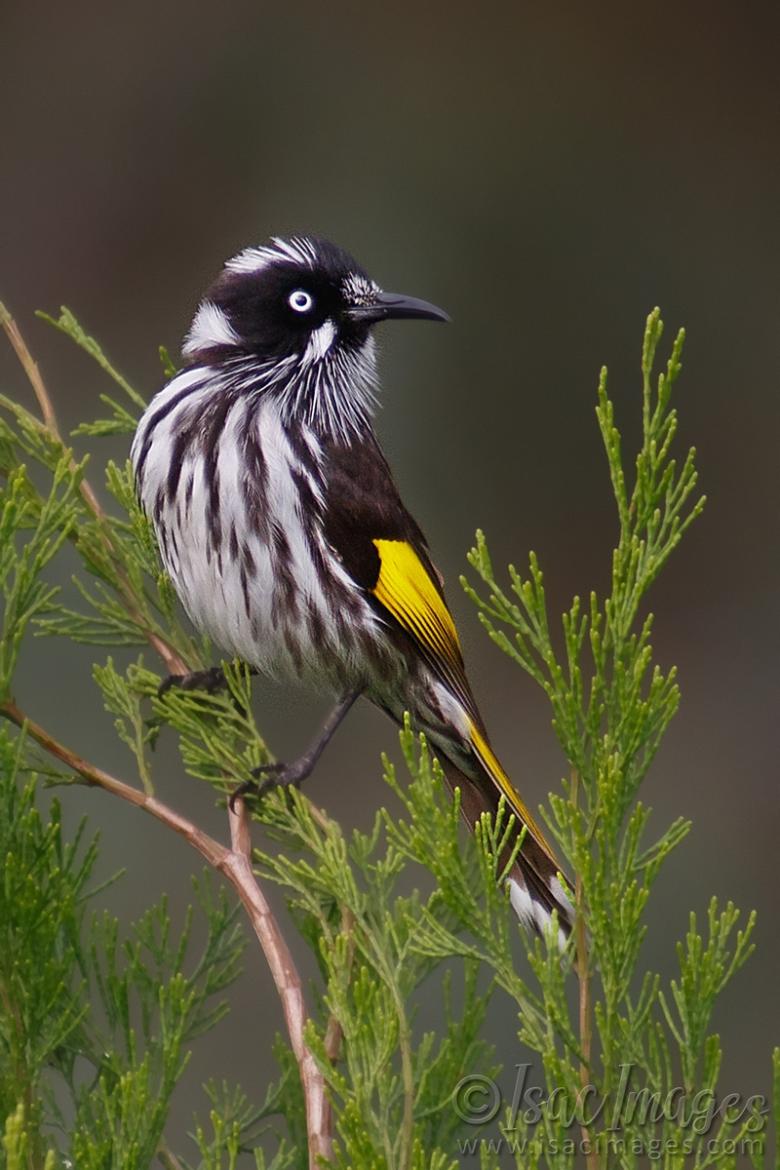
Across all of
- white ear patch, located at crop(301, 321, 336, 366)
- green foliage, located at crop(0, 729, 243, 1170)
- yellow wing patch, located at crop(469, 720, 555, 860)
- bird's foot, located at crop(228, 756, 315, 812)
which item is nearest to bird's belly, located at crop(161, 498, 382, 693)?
yellow wing patch, located at crop(469, 720, 555, 860)

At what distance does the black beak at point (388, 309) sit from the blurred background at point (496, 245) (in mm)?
1862

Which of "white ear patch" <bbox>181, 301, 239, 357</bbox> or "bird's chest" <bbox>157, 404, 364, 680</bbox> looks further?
"white ear patch" <bbox>181, 301, 239, 357</bbox>

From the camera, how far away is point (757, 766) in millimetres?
4879

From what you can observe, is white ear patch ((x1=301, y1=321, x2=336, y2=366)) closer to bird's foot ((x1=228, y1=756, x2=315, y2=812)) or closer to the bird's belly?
the bird's belly

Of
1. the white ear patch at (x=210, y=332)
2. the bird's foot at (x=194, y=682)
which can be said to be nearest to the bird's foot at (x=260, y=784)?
the bird's foot at (x=194, y=682)

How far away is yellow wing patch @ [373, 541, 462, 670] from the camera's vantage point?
2.70 meters

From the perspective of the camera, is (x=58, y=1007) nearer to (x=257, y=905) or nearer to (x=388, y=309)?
(x=257, y=905)

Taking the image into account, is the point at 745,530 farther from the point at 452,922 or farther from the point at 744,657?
the point at 452,922

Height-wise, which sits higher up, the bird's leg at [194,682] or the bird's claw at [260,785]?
the bird's leg at [194,682]

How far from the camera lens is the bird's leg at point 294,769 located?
2.03m

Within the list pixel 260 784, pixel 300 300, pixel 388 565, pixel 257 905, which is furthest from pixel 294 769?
pixel 300 300

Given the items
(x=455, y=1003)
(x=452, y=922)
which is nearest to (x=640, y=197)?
(x=455, y=1003)

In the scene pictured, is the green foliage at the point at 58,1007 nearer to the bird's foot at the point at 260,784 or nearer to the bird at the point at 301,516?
the bird's foot at the point at 260,784

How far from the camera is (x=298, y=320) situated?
2914 mm
